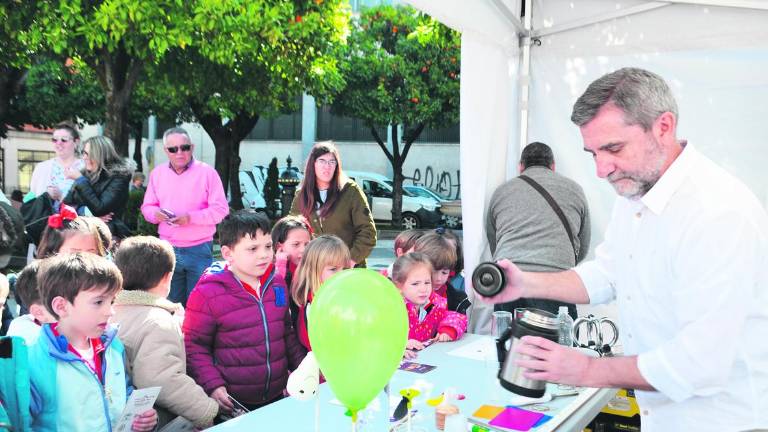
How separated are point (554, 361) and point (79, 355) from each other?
1704 millimetres

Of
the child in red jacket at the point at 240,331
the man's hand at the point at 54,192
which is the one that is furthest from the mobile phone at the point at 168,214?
the child in red jacket at the point at 240,331

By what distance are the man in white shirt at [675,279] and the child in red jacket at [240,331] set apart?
165cm

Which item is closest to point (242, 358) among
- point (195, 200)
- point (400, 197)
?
point (195, 200)

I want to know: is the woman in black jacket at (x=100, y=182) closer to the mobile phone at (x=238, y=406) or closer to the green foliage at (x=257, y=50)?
the mobile phone at (x=238, y=406)

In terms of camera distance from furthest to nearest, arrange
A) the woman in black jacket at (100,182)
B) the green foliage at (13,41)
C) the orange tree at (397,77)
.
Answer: the orange tree at (397,77) < the green foliage at (13,41) < the woman in black jacket at (100,182)

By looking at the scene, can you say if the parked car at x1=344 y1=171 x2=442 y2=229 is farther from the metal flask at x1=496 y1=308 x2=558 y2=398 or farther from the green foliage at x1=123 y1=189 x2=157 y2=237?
the metal flask at x1=496 y1=308 x2=558 y2=398

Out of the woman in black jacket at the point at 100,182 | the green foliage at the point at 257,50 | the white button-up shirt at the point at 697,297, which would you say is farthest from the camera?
the green foliage at the point at 257,50

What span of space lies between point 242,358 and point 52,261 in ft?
3.13

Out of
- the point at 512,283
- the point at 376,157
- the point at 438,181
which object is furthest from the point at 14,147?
the point at 512,283

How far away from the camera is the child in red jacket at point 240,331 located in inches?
117

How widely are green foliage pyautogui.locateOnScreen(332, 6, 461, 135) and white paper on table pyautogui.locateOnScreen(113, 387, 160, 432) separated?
18.3 meters

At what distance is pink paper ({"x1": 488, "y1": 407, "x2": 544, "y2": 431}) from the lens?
7.17 ft

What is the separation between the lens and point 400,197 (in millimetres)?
19609

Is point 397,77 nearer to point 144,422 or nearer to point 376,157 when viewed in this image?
point 376,157
